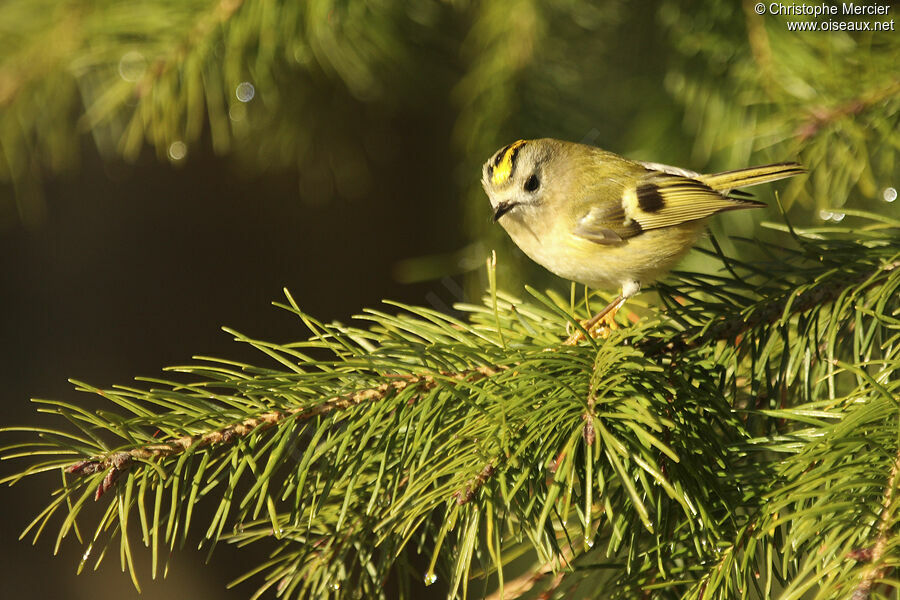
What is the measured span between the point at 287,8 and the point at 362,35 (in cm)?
17

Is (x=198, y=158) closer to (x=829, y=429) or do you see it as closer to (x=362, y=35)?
(x=362, y=35)

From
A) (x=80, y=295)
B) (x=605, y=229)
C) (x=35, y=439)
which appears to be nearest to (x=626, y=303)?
(x=605, y=229)

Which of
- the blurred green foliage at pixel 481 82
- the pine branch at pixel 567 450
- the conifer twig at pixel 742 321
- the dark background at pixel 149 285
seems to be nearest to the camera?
the pine branch at pixel 567 450

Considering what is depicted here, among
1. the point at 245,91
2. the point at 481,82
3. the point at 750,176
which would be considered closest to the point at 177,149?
the point at 245,91

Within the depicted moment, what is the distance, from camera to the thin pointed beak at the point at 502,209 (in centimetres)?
123

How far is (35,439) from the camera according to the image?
5.24ft

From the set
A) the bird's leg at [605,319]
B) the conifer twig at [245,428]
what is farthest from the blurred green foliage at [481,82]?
the conifer twig at [245,428]

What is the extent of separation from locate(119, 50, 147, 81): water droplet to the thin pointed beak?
575 millimetres

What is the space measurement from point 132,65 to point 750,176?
916 mm

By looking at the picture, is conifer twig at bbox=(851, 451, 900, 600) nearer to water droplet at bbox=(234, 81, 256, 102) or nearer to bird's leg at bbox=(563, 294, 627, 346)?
bird's leg at bbox=(563, 294, 627, 346)

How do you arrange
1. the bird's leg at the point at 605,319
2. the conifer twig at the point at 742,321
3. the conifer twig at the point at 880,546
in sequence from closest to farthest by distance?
the conifer twig at the point at 880,546 < the conifer twig at the point at 742,321 < the bird's leg at the point at 605,319

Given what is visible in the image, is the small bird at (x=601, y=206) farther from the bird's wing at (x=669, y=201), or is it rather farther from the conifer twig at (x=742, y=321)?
the conifer twig at (x=742, y=321)

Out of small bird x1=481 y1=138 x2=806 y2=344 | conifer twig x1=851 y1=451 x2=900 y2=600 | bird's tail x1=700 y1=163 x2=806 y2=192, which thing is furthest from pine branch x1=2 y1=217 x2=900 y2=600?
small bird x1=481 y1=138 x2=806 y2=344

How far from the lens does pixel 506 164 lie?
1.20 m
